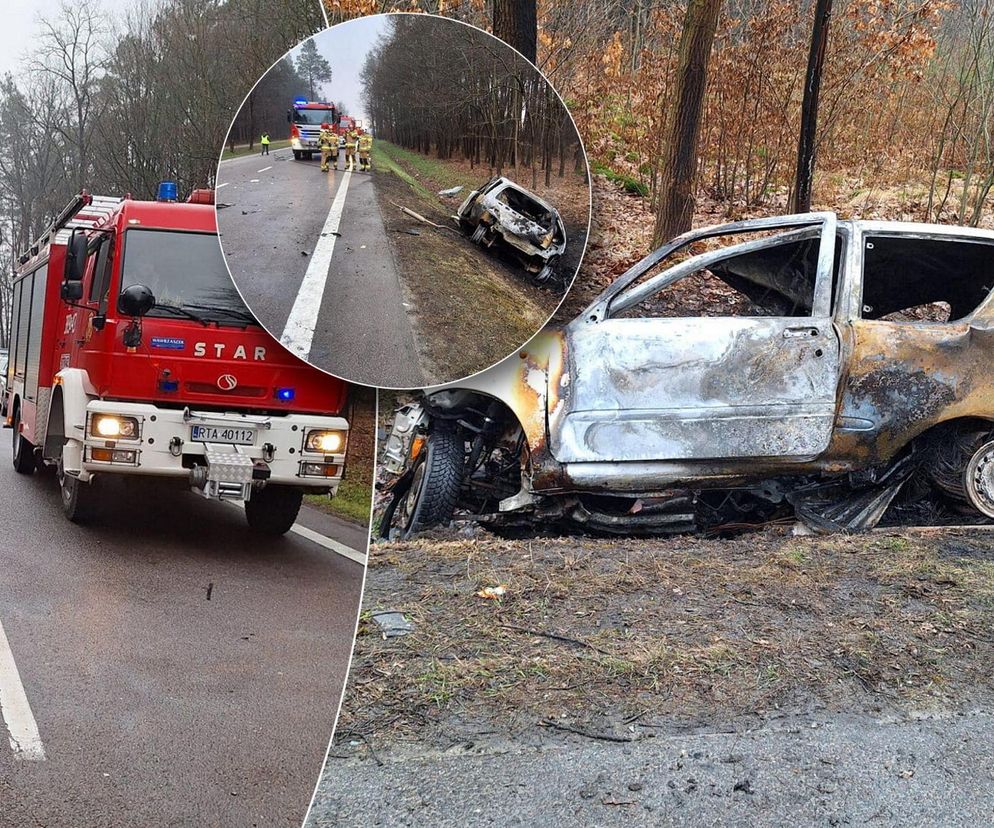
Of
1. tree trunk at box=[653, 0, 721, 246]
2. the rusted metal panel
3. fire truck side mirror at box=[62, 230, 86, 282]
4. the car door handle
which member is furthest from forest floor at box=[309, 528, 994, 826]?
fire truck side mirror at box=[62, 230, 86, 282]

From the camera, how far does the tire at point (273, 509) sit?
70 centimetres

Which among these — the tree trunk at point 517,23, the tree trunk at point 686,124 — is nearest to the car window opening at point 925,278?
the tree trunk at point 686,124

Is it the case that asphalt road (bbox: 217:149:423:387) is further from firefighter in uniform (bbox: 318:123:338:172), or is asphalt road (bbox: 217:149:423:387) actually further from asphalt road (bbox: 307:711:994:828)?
asphalt road (bbox: 307:711:994:828)

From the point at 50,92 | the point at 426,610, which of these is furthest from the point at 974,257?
the point at 50,92

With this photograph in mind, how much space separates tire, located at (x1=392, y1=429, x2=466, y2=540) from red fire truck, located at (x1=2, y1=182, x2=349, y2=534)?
3105 millimetres

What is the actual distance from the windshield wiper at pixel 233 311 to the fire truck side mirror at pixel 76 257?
0.08m

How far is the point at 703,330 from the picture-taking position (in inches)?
154

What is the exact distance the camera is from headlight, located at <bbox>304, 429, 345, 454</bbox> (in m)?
0.72

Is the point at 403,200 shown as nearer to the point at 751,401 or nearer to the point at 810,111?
the point at 751,401

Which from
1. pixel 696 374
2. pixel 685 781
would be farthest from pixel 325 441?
pixel 696 374

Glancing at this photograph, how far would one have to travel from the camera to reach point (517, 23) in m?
1.21

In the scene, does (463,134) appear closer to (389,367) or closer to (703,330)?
(389,367)

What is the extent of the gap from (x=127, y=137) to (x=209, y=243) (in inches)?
4.1

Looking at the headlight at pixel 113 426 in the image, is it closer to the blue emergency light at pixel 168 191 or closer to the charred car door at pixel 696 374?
the blue emergency light at pixel 168 191
